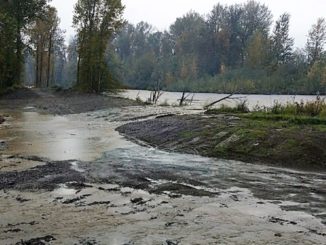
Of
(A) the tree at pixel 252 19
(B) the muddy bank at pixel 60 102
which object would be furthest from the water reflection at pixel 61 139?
(A) the tree at pixel 252 19

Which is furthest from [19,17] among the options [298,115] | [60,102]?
[298,115]

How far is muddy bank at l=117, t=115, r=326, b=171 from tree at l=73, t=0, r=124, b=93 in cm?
2631

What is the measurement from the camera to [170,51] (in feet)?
398

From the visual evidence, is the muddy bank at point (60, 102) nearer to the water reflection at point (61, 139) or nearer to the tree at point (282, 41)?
the water reflection at point (61, 139)

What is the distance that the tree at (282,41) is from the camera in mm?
89750

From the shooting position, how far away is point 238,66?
326 feet

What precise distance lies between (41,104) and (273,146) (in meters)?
25.4

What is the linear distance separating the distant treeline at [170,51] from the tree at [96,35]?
9 centimetres

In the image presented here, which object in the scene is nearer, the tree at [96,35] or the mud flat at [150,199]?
the mud flat at [150,199]

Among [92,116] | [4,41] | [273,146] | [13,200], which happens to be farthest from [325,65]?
[13,200]

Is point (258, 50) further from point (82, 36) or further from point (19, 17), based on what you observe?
point (19, 17)

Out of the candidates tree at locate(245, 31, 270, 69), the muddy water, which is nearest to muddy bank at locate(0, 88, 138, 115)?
the muddy water

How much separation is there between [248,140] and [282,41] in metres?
82.9

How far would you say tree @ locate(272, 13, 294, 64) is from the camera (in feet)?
294
